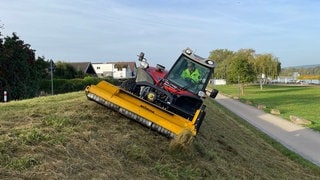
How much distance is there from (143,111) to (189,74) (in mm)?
2646

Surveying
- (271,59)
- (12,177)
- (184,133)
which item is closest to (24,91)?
(184,133)

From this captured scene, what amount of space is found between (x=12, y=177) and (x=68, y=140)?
1.71 metres

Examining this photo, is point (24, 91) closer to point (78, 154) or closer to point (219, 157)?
point (219, 157)

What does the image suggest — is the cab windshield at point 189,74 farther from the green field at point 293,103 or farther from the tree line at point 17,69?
the tree line at point 17,69

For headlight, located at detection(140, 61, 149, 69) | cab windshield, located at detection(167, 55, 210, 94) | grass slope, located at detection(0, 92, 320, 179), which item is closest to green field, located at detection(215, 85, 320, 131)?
cab windshield, located at detection(167, 55, 210, 94)

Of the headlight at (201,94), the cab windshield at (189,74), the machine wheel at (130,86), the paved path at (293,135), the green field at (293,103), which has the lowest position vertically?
the green field at (293,103)

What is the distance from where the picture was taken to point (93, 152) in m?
6.96

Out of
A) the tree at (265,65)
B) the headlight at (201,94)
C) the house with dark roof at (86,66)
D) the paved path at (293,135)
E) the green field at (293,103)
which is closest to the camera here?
the headlight at (201,94)

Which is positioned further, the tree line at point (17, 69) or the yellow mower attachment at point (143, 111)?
the tree line at point (17, 69)

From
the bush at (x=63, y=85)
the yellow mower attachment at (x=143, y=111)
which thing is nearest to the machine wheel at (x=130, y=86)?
the yellow mower attachment at (x=143, y=111)

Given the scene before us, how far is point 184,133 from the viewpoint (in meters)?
8.28

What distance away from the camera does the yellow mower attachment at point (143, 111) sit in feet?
28.3

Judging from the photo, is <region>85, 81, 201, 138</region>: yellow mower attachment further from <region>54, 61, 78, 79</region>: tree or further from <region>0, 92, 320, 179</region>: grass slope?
<region>54, 61, 78, 79</region>: tree

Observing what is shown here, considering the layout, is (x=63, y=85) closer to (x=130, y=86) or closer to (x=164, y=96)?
(x=130, y=86)
